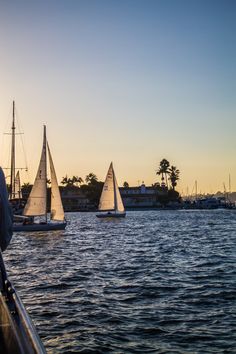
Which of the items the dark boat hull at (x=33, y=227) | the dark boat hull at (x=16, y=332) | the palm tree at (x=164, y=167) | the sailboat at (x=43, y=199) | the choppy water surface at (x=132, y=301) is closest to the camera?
the dark boat hull at (x=16, y=332)

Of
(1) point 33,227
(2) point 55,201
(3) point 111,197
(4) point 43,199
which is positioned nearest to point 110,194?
(3) point 111,197

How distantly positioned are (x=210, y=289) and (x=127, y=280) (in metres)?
3.74

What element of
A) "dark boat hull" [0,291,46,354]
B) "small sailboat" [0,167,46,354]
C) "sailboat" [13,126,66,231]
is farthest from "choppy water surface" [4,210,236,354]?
"sailboat" [13,126,66,231]

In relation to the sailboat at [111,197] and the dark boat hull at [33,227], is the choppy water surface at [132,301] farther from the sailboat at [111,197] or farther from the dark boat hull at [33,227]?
the sailboat at [111,197]

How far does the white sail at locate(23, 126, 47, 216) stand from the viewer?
53.9m

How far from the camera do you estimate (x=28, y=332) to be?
4.75 metres

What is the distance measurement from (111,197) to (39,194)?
1479 inches

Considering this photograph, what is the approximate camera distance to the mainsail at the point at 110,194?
89875mm

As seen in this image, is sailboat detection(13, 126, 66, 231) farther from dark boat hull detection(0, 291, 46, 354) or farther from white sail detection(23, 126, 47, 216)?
dark boat hull detection(0, 291, 46, 354)

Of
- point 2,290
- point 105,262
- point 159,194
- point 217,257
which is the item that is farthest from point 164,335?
point 159,194

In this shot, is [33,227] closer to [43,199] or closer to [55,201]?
[43,199]

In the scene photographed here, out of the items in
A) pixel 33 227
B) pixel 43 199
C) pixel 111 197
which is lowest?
pixel 33 227

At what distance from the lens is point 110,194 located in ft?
298

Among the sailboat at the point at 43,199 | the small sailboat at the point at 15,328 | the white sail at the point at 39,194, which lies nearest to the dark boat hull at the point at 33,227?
the sailboat at the point at 43,199
